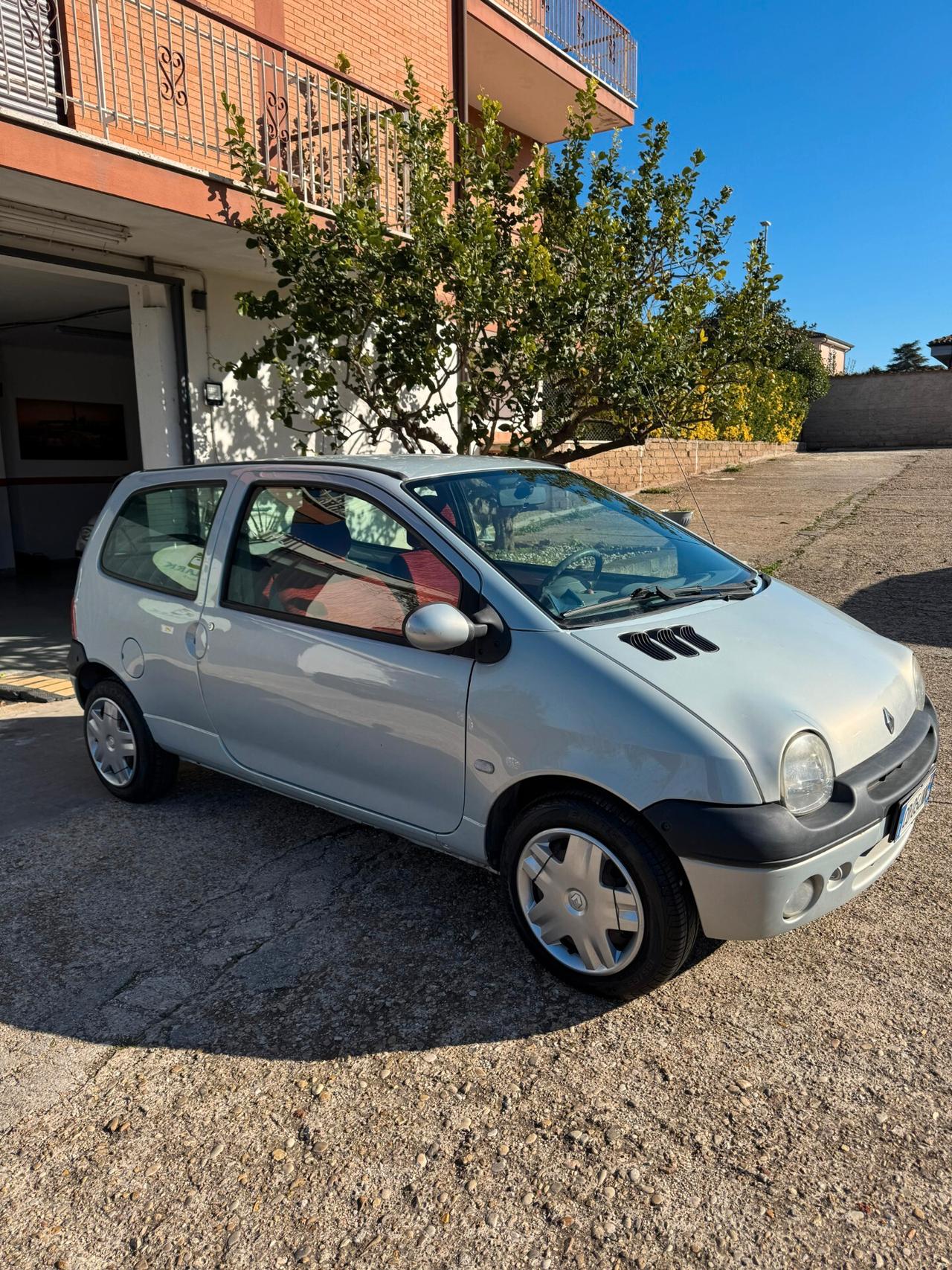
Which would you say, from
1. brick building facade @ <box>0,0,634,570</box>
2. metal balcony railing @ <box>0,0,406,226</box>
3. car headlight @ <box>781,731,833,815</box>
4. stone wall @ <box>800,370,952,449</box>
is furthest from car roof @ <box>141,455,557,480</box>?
stone wall @ <box>800,370,952,449</box>

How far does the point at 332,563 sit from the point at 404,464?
52cm

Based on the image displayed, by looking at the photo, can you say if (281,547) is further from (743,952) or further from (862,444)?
(862,444)

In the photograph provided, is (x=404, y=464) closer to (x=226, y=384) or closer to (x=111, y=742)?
(x=111, y=742)

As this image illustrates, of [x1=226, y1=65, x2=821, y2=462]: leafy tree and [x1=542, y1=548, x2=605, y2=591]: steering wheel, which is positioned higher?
[x1=226, y1=65, x2=821, y2=462]: leafy tree

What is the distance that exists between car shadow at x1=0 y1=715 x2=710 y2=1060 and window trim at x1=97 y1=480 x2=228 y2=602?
1.08 metres

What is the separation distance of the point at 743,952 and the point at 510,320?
19.6 feet

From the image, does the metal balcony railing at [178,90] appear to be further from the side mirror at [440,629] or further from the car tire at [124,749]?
the side mirror at [440,629]

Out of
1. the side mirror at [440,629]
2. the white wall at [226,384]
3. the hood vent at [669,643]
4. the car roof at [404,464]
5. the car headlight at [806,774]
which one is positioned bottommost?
the car headlight at [806,774]

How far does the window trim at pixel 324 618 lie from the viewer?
3146 millimetres

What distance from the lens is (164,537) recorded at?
4.45m

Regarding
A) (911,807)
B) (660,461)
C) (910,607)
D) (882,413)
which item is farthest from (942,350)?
(911,807)

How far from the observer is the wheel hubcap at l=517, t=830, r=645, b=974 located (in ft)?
9.10

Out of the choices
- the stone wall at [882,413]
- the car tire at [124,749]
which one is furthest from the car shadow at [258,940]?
the stone wall at [882,413]

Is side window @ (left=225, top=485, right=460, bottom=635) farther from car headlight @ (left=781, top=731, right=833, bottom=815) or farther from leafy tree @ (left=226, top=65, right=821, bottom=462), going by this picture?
leafy tree @ (left=226, top=65, right=821, bottom=462)
